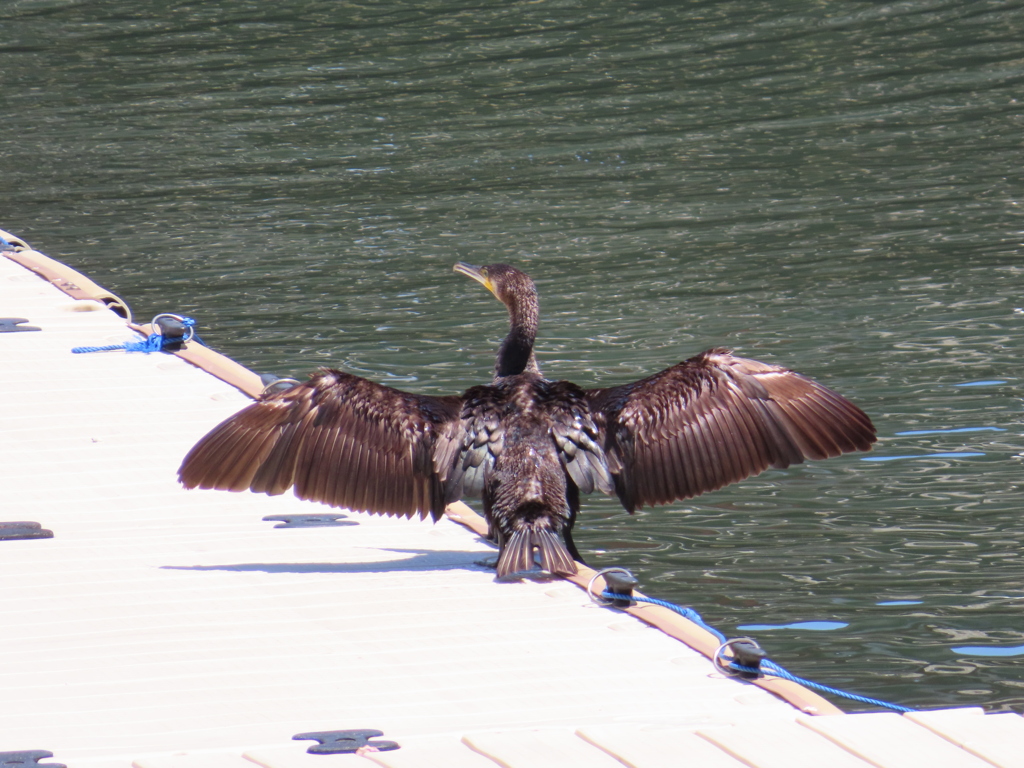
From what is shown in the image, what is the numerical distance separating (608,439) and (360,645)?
1644 millimetres

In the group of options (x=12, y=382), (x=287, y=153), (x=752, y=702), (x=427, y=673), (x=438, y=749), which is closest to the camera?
(x=438, y=749)

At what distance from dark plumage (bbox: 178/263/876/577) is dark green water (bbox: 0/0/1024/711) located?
0.94 meters

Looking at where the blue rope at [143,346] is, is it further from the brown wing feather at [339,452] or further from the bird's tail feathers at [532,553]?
the bird's tail feathers at [532,553]

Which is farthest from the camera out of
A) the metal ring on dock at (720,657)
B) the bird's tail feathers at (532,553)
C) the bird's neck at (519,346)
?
the bird's neck at (519,346)

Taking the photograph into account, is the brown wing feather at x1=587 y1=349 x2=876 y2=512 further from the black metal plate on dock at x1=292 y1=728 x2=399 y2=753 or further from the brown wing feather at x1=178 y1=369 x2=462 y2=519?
the black metal plate on dock at x1=292 y1=728 x2=399 y2=753

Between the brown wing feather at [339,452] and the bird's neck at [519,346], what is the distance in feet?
1.91

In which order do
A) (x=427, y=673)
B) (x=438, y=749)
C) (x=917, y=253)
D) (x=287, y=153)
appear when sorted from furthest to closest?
(x=287, y=153) < (x=917, y=253) < (x=427, y=673) < (x=438, y=749)

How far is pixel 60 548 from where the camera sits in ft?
24.8

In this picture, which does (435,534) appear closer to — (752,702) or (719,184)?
(752,702)

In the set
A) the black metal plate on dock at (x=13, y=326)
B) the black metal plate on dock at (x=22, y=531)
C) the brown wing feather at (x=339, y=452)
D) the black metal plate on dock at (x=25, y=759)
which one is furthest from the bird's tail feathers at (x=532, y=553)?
the black metal plate on dock at (x=13, y=326)

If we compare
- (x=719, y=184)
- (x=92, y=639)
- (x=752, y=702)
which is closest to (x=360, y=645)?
(x=92, y=639)

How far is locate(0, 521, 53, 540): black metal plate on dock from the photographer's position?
25.1ft

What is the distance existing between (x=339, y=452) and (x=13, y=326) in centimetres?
458

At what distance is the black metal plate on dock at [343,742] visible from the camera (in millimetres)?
5266
